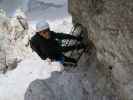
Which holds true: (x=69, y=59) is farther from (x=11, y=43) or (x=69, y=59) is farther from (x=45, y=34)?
(x=11, y=43)

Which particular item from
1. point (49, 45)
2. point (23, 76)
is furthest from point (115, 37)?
point (23, 76)

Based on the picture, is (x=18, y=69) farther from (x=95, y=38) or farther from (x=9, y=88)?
(x=95, y=38)

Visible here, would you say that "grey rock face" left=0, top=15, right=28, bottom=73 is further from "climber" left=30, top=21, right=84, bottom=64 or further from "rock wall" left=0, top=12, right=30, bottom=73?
"climber" left=30, top=21, right=84, bottom=64

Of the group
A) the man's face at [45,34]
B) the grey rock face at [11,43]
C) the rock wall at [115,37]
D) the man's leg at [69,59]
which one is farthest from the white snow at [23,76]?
the rock wall at [115,37]

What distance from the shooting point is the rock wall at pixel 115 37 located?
4.84 metres

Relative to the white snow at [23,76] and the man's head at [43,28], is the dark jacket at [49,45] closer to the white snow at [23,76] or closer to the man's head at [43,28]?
the man's head at [43,28]

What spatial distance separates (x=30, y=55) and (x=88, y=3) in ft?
17.1

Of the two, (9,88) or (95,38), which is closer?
(95,38)

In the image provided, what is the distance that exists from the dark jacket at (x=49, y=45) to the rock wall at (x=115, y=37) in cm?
110

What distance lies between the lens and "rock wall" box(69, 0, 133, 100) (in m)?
4.84

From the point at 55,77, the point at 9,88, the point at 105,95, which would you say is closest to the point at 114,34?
the point at 105,95

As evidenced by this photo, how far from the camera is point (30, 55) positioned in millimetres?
10648

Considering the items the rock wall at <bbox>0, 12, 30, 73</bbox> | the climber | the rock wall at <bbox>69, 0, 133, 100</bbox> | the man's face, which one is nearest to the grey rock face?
the rock wall at <bbox>0, 12, 30, 73</bbox>

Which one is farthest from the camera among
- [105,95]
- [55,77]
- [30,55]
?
[30,55]
